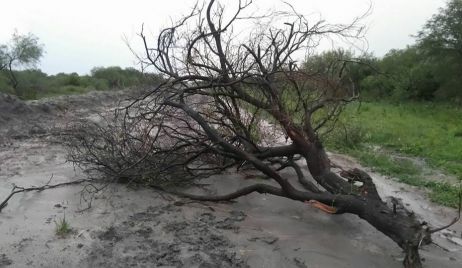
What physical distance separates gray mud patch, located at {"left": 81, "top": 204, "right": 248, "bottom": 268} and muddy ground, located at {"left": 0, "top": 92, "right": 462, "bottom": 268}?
0.03 ft

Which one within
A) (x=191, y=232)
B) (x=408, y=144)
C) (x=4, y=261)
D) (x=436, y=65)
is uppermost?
(x=436, y=65)

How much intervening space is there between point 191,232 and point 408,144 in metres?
7.82

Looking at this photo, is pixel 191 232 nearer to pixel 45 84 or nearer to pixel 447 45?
pixel 447 45

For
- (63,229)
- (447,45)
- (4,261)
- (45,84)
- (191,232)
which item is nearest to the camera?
(4,261)

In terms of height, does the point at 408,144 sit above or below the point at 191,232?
above

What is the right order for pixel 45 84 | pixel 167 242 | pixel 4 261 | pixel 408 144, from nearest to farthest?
1. pixel 4 261
2. pixel 167 242
3. pixel 408 144
4. pixel 45 84

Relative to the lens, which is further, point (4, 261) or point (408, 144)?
point (408, 144)

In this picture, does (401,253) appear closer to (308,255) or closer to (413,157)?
(308,255)

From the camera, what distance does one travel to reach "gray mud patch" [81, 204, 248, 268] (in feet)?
17.0

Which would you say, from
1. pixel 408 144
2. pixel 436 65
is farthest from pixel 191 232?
pixel 436 65

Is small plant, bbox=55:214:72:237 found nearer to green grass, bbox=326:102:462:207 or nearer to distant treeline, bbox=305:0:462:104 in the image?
green grass, bbox=326:102:462:207

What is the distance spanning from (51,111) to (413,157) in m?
12.1

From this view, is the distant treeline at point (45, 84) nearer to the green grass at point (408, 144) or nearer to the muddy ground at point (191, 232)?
the green grass at point (408, 144)

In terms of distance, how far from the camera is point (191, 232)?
5984 mm
